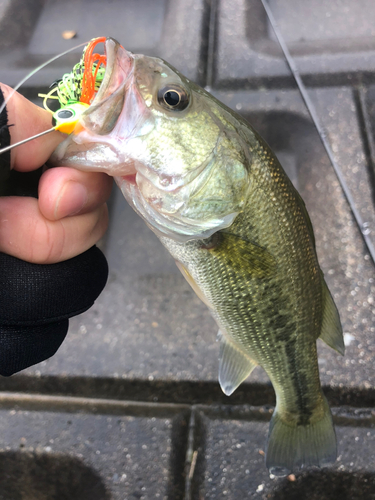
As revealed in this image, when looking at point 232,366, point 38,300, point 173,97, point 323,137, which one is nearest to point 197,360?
point 232,366

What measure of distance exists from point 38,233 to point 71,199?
119mm

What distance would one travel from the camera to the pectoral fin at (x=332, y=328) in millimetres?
1082

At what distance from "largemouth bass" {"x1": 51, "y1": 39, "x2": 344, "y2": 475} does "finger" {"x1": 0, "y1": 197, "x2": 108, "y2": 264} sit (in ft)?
0.42

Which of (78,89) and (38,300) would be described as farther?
(38,300)

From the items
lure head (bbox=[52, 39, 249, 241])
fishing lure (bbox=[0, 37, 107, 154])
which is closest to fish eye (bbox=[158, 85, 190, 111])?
lure head (bbox=[52, 39, 249, 241])

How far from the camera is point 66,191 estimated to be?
29.8 inches

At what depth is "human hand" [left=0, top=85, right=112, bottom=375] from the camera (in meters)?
0.76

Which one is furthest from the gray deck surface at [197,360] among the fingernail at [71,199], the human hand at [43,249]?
the fingernail at [71,199]

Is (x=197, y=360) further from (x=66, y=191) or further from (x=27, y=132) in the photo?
(x=27, y=132)

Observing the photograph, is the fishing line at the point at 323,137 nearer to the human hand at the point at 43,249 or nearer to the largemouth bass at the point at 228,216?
the largemouth bass at the point at 228,216

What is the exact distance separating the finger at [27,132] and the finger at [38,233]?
92 millimetres

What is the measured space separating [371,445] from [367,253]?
0.81 metres

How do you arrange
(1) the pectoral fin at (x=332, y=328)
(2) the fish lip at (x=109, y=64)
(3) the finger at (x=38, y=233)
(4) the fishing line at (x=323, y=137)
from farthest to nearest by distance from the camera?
(4) the fishing line at (x=323, y=137), (1) the pectoral fin at (x=332, y=328), (3) the finger at (x=38, y=233), (2) the fish lip at (x=109, y=64)

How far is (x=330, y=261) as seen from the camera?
167 cm
